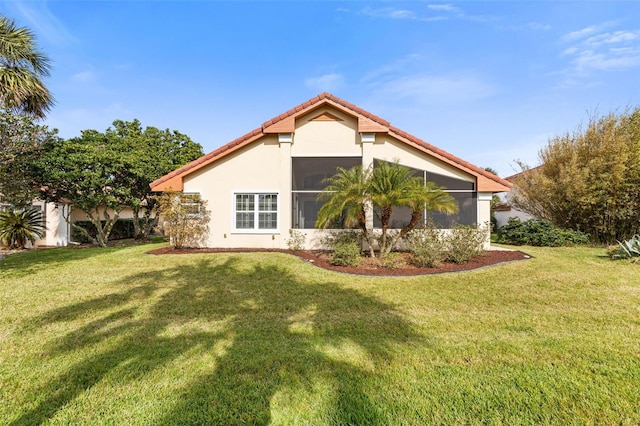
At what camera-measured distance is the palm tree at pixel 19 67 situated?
9.48 metres

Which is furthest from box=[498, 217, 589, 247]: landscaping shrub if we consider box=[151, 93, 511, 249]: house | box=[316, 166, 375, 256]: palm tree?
box=[316, 166, 375, 256]: palm tree

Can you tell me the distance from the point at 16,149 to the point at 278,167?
9.92 meters

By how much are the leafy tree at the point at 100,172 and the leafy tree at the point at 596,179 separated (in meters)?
21.8

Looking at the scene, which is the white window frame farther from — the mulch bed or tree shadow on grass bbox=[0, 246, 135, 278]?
tree shadow on grass bbox=[0, 246, 135, 278]

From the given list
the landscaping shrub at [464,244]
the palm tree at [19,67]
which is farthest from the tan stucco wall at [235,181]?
the landscaping shrub at [464,244]

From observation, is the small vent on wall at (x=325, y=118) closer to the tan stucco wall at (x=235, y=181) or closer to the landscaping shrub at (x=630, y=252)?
the tan stucco wall at (x=235, y=181)

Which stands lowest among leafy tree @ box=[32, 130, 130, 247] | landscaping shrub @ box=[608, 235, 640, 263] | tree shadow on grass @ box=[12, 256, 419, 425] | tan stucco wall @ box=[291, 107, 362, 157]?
tree shadow on grass @ box=[12, 256, 419, 425]

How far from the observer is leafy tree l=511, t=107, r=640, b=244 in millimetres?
12414

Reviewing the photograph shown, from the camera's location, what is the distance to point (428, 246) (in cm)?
963

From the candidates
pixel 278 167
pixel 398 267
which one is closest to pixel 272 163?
pixel 278 167

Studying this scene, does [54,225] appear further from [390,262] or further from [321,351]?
[321,351]

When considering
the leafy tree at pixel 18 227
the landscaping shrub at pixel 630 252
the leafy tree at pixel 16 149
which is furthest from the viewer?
the leafy tree at pixel 18 227

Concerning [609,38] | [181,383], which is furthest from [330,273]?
[609,38]

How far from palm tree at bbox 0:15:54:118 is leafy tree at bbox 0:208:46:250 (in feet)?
27.0
